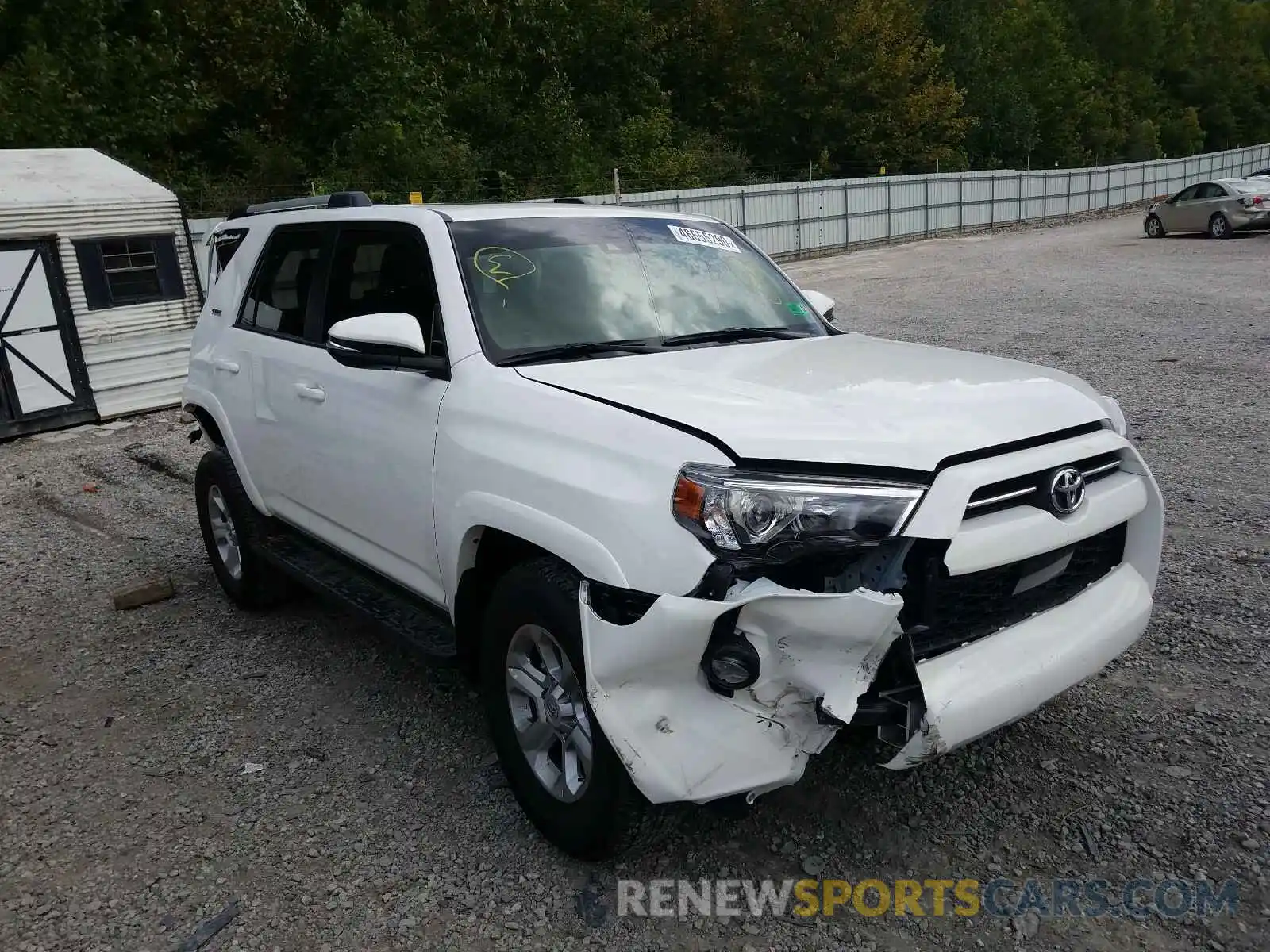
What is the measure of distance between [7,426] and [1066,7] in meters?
79.7

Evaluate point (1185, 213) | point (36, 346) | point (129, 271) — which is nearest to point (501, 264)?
point (36, 346)

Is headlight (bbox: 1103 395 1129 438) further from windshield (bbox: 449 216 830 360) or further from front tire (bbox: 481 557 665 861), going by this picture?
front tire (bbox: 481 557 665 861)

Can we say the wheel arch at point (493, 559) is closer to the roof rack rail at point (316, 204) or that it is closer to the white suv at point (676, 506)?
the white suv at point (676, 506)

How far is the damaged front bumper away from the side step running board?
997mm

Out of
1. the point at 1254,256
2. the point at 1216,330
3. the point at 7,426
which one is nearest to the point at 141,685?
the point at 7,426

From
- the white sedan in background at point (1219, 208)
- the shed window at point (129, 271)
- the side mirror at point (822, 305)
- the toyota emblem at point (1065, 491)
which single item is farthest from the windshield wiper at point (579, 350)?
the white sedan in background at point (1219, 208)

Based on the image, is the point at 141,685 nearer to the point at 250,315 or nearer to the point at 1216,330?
the point at 250,315

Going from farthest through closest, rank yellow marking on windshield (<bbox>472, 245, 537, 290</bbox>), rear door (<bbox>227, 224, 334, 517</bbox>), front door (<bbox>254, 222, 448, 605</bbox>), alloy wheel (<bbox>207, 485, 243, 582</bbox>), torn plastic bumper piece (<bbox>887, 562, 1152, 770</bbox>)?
1. alloy wheel (<bbox>207, 485, 243, 582</bbox>)
2. rear door (<bbox>227, 224, 334, 517</bbox>)
3. yellow marking on windshield (<bbox>472, 245, 537, 290</bbox>)
4. front door (<bbox>254, 222, 448, 605</bbox>)
5. torn plastic bumper piece (<bbox>887, 562, 1152, 770</bbox>)

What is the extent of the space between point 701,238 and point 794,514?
2.07 m

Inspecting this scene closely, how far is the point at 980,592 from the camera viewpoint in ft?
9.11

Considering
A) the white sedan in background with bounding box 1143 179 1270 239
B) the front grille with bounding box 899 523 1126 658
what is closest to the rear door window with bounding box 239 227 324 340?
the front grille with bounding box 899 523 1126 658

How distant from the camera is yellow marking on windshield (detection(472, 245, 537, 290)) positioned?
3.62 metres

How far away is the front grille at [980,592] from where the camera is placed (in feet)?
8.43

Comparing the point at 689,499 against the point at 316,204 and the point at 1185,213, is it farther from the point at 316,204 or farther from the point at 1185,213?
the point at 1185,213
